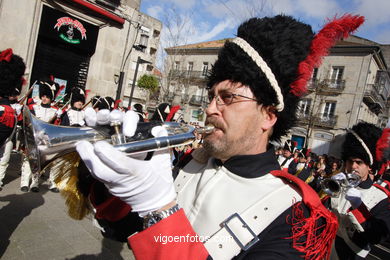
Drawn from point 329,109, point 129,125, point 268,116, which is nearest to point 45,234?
point 129,125

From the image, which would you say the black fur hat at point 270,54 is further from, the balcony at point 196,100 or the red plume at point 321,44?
the balcony at point 196,100

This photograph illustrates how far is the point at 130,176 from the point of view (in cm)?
121

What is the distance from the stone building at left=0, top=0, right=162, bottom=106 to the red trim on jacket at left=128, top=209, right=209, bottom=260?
10.6 m

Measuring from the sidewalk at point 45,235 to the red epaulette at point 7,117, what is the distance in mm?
1521

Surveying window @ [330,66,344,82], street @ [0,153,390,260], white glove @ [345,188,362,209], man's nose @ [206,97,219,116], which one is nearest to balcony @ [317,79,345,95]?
window @ [330,66,344,82]

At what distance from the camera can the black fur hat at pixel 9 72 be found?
343cm

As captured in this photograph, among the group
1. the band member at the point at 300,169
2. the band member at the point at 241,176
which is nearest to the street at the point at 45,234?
the band member at the point at 241,176

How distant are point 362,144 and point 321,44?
7.82 feet

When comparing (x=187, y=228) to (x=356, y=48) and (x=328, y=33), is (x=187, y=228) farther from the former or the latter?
(x=356, y=48)

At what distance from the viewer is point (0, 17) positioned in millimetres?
9336

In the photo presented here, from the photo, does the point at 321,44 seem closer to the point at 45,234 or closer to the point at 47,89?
the point at 45,234

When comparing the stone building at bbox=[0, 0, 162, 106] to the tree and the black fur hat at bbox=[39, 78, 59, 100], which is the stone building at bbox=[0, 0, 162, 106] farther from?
the tree

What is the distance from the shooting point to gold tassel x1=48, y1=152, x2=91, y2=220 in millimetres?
1649

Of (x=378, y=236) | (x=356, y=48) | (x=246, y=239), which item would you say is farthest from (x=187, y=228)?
(x=356, y=48)
